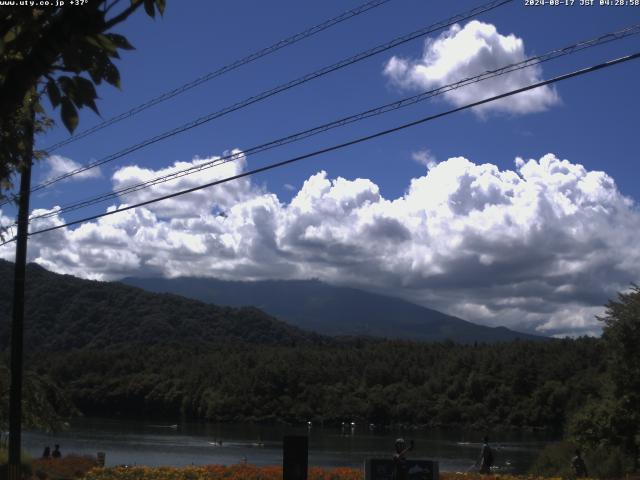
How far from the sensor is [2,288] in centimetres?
14088

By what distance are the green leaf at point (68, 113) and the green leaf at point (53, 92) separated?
33 mm

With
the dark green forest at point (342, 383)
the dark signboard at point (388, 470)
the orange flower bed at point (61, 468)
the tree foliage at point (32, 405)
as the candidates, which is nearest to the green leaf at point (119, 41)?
the dark signboard at point (388, 470)

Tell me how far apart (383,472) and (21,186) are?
1208cm

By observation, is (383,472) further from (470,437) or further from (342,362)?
(342,362)

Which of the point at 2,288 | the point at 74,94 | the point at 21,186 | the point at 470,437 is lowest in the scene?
the point at 470,437

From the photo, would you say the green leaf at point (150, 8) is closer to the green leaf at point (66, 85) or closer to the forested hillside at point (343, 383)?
the green leaf at point (66, 85)

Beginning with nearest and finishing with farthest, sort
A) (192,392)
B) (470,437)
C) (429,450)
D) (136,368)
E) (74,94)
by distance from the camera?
(74,94), (429,450), (470,437), (192,392), (136,368)

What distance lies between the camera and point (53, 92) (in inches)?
184

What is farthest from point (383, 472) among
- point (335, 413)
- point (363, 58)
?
point (335, 413)

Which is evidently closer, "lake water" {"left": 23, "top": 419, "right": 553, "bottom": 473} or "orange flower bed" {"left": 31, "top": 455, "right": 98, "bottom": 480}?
"orange flower bed" {"left": 31, "top": 455, "right": 98, "bottom": 480}

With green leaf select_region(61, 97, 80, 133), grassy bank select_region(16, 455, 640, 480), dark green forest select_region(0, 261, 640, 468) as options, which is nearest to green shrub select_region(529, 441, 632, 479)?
grassy bank select_region(16, 455, 640, 480)

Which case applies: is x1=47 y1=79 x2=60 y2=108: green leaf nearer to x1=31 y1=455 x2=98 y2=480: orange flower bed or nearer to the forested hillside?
x1=31 y1=455 x2=98 y2=480: orange flower bed

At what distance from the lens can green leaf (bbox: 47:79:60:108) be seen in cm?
466

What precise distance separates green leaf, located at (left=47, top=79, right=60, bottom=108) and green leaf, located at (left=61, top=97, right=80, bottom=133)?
1.3 inches
